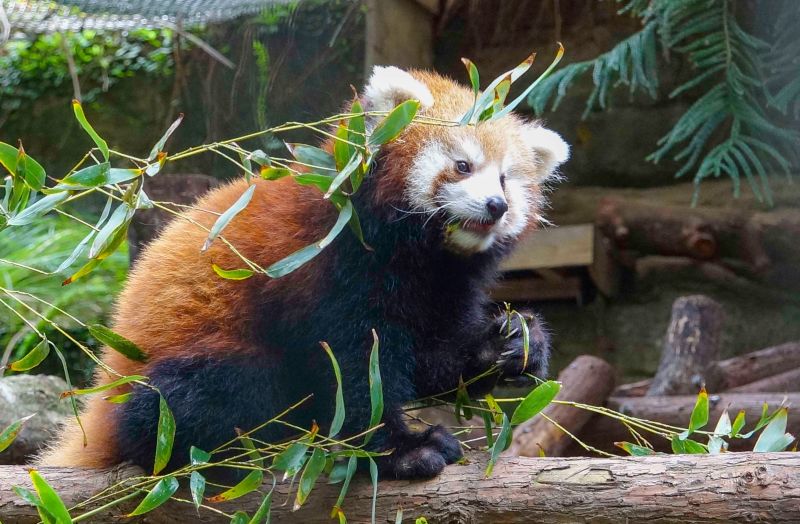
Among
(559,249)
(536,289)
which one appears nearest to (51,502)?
(559,249)

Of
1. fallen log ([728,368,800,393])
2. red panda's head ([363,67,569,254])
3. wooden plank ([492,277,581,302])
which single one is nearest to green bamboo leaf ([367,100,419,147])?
red panda's head ([363,67,569,254])

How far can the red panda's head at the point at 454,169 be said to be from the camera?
2697mm

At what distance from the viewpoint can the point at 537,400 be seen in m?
2.19

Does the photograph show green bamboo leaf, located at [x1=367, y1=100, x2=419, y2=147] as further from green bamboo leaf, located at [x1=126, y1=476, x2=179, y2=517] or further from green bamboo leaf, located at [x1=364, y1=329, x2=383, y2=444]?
green bamboo leaf, located at [x1=126, y1=476, x2=179, y2=517]

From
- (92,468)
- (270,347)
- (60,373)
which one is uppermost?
(270,347)

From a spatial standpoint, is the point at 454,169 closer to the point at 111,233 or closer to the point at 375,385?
the point at 375,385

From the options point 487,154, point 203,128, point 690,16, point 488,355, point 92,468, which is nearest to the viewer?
point 92,468

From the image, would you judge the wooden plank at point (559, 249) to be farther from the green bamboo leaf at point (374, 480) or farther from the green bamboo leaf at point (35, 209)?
the green bamboo leaf at point (35, 209)

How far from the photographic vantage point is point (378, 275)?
2.57 meters

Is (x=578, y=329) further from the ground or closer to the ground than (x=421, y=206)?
closer to the ground

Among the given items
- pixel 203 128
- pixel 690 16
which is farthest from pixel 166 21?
pixel 690 16

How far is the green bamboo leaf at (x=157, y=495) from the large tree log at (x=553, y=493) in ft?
0.65

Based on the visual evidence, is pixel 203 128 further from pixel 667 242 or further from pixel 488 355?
pixel 488 355

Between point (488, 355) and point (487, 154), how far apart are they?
2.09 ft
